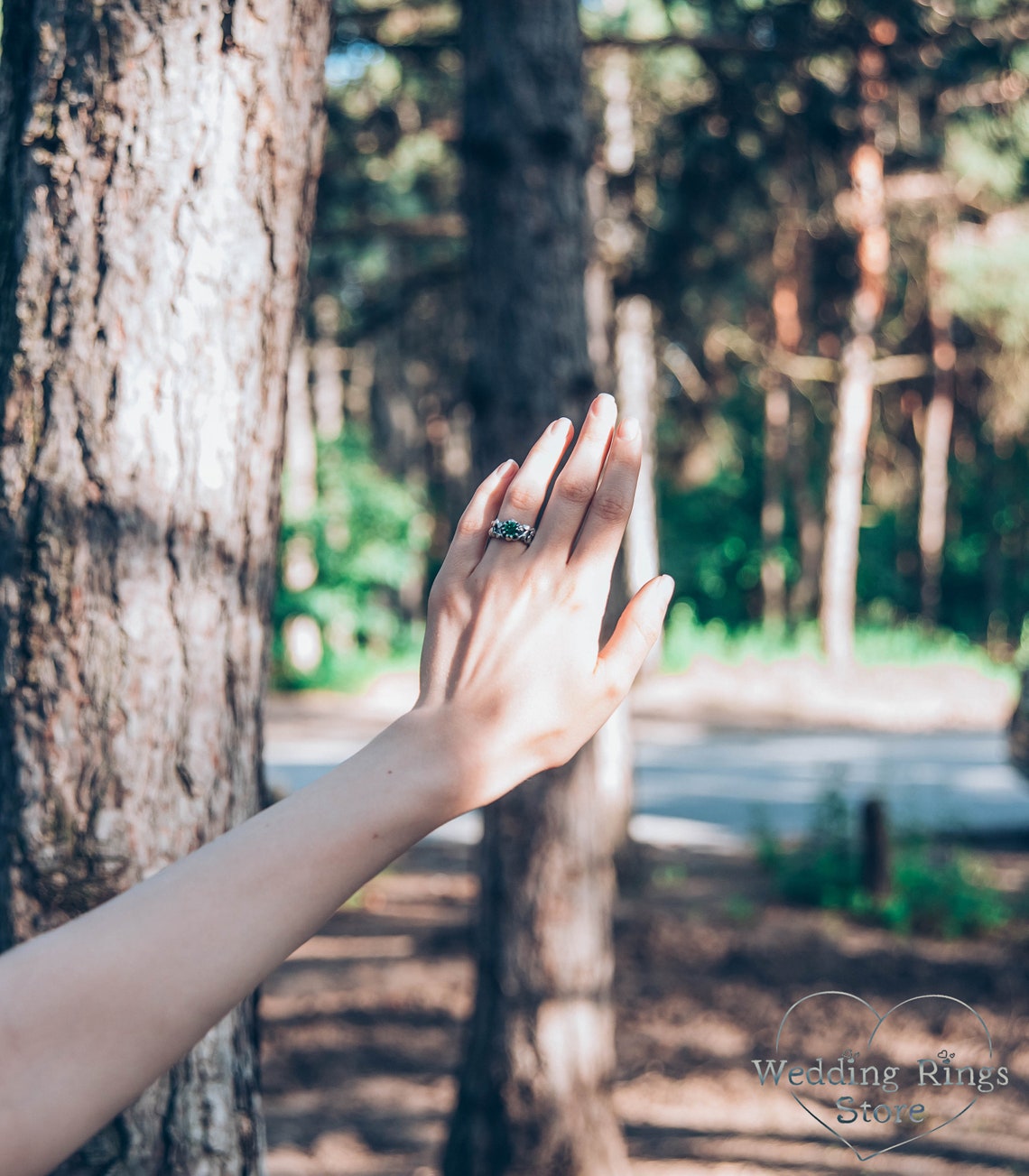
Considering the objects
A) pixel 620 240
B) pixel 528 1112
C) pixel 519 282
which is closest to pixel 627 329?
pixel 620 240

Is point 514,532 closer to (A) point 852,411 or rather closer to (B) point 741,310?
(A) point 852,411

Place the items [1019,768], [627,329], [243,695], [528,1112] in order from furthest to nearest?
[627,329] < [1019,768] < [528,1112] < [243,695]

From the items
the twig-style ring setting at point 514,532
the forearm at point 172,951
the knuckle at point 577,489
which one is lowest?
the forearm at point 172,951

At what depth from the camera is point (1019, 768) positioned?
5590 millimetres

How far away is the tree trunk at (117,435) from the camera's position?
169 centimetres

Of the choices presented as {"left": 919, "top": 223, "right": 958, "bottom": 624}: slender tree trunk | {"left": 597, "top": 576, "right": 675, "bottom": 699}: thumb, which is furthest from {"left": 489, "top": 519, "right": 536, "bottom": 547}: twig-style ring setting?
{"left": 919, "top": 223, "right": 958, "bottom": 624}: slender tree trunk

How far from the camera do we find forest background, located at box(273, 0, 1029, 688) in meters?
6.34

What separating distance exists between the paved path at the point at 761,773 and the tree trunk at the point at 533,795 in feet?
11.9

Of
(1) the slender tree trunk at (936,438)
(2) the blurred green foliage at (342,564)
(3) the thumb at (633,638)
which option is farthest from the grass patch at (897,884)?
(1) the slender tree trunk at (936,438)

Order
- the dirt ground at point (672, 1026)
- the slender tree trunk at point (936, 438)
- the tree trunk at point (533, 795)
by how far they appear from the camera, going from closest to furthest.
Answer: the tree trunk at point (533, 795) → the dirt ground at point (672, 1026) → the slender tree trunk at point (936, 438)

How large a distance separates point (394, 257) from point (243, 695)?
1902 centimetres

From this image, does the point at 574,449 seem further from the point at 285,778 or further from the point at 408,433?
the point at 408,433

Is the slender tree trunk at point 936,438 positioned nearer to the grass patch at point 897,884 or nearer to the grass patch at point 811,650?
the grass patch at point 811,650

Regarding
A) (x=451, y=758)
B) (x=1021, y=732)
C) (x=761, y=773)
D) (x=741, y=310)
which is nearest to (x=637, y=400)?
(x=761, y=773)
